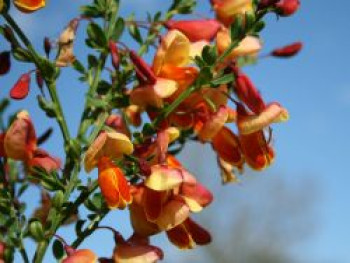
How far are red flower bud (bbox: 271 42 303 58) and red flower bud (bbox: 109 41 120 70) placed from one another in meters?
0.24

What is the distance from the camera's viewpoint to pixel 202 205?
848 millimetres

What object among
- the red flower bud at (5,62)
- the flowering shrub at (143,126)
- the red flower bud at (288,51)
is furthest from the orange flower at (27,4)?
the red flower bud at (288,51)

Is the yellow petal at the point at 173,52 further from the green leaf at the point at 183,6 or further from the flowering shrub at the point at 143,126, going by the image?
the green leaf at the point at 183,6

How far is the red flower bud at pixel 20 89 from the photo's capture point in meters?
0.87

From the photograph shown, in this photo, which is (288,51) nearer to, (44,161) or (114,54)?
(114,54)

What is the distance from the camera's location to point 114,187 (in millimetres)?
758

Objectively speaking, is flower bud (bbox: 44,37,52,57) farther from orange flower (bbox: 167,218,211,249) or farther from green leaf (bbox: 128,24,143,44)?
orange flower (bbox: 167,218,211,249)

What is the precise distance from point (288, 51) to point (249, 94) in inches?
4.7

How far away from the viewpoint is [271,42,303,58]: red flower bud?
96 centimetres

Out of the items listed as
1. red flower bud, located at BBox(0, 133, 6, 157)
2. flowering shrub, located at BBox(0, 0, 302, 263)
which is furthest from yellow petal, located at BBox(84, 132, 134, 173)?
red flower bud, located at BBox(0, 133, 6, 157)

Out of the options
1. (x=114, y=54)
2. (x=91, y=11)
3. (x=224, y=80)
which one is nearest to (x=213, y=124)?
(x=224, y=80)

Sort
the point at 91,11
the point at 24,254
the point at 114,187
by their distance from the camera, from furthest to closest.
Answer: the point at 91,11, the point at 24,254, the point at 114,187

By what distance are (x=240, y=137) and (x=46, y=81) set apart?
27 centimetres

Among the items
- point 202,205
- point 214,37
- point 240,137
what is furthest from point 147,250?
point 214,37
